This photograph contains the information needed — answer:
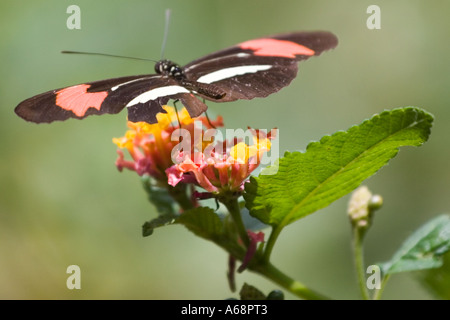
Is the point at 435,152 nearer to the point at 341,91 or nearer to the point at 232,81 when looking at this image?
the point at 341,91

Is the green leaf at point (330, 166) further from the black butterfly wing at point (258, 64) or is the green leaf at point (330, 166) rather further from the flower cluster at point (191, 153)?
the black butterfly wing at point (258, 64)

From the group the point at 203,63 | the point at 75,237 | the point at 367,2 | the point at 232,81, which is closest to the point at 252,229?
the point at 232,81

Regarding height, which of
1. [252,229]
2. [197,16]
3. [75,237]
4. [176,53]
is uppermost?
[197,16]

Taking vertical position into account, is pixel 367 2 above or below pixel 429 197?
above

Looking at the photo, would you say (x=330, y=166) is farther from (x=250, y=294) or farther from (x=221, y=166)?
(x=250, y=294)

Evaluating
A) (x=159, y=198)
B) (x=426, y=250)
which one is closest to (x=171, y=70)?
(x=159, y=198)

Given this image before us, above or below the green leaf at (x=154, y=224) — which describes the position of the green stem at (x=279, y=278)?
below

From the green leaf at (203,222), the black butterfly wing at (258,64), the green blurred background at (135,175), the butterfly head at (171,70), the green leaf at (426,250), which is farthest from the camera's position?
the green blurred background at (135,175)

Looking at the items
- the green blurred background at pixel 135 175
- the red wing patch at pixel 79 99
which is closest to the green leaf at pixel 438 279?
the red wing patch at pixel 79 99
